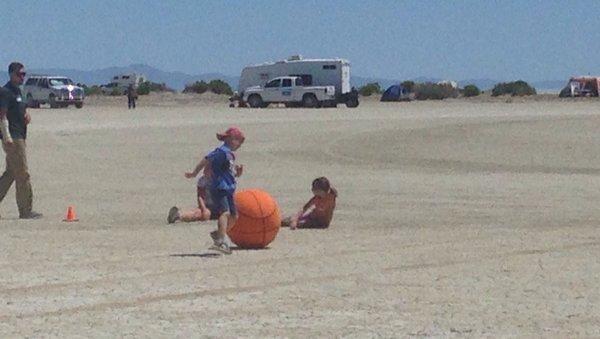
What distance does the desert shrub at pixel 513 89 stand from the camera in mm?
117956

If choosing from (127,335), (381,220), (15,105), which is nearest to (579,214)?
(381,220)

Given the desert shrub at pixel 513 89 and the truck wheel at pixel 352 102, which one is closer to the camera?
the truck wheel at pixel 352 102

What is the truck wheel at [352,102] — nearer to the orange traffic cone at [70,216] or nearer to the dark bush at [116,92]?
the dark bush at [116,92]

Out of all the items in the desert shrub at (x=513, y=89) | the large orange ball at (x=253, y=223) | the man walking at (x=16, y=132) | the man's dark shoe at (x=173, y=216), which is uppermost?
the man walking at (x=16, y=132)

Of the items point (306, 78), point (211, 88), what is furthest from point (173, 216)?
point (211, 88)

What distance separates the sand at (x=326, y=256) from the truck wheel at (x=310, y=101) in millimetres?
41951

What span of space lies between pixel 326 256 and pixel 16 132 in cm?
508

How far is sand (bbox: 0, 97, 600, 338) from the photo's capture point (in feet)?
33.3

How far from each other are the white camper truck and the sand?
4347cm

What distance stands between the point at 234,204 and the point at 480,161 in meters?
16.8

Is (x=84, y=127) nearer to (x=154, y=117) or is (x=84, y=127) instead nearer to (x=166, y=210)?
(x=154, y=117)

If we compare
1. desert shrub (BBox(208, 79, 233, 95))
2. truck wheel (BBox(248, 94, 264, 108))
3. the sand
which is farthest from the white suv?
the sand

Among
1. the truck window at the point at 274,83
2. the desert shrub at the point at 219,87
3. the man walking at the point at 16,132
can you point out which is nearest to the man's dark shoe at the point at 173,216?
the man walking at the point at 16,132

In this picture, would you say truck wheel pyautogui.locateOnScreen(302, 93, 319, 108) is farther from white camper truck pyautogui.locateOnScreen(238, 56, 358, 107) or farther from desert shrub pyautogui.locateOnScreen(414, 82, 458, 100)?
desert shrub pyautogui.locateOnScreen(414, 82, 458, 100)
